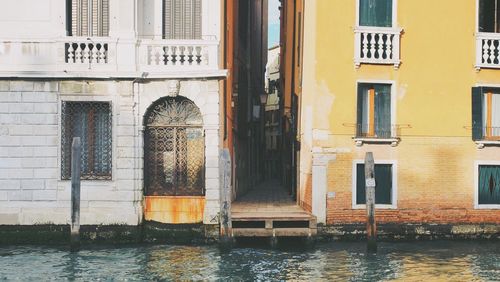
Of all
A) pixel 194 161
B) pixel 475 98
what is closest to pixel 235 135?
pixel 194 161

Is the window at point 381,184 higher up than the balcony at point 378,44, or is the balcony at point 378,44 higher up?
the balcony at point 378,44

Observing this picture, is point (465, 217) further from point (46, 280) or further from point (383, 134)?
point (46, 280)

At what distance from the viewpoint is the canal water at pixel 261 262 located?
1402 cm

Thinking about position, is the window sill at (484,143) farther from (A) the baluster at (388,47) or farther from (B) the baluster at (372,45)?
(B) the baluster at (372,45)

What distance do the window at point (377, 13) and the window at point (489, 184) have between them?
3840mm

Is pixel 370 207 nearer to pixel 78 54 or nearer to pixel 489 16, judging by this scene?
pixel 489 16

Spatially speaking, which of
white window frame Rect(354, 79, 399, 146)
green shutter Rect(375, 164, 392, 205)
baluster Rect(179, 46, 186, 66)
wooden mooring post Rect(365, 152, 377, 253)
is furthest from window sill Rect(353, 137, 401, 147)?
baluster Rect(179, 46, 186, 66)

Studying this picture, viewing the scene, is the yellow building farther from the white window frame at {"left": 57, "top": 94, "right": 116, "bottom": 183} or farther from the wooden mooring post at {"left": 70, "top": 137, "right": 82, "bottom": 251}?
the wooden mooring post at {"left": 70, "top": 137, "right": 82, "bottom": 251}

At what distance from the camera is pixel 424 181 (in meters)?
18.2

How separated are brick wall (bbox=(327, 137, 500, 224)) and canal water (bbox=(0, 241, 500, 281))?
2.47 feet

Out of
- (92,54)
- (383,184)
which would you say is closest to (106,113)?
(92,54)

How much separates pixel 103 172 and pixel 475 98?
8.25 m

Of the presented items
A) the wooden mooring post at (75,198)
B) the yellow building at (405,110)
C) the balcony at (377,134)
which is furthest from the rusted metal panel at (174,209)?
the balcony at (377,134)

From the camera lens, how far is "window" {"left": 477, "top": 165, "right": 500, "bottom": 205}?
724 inches
